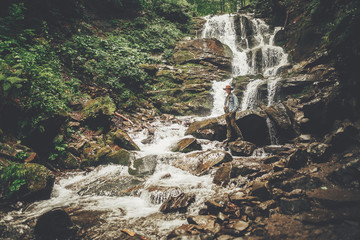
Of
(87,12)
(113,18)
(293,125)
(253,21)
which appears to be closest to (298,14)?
(253,21)

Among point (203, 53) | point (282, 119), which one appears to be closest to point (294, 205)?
point (282, 119)

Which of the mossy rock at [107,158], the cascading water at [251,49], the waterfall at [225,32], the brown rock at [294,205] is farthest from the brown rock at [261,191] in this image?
the waterfall at [225,32]

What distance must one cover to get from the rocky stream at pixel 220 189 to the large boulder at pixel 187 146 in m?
0.05

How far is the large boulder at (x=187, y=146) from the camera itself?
26.0ft

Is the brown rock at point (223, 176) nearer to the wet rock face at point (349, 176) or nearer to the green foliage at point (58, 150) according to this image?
the wet rock face at point (349, 176)

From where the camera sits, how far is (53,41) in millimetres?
11234

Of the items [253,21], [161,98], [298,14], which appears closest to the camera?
[161,98]

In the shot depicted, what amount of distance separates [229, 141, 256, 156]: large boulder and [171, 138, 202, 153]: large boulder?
1468 millimetres

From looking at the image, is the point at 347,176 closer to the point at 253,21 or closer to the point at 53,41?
the point at 53,41

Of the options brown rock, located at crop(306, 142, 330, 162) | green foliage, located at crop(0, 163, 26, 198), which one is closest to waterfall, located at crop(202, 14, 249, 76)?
brown rock, located at crop(306, 142, 330, 162)

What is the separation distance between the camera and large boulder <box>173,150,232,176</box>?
245 inches

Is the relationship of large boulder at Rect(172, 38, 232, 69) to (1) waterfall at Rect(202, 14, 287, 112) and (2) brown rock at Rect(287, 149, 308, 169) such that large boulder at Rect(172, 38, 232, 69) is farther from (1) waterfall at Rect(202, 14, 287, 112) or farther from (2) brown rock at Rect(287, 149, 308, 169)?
(2) brown rock at Rect(287, 149, 308, 169)

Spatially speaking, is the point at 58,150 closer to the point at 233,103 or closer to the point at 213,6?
the point at 233,103

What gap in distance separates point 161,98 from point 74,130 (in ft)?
24.5
